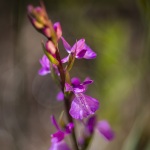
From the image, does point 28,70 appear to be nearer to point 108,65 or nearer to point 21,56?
point 21,56

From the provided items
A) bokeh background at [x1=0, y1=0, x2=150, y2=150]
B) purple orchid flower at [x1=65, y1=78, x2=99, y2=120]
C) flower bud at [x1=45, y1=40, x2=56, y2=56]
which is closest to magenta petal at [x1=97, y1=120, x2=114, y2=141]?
purple orchid flower at [x1=65, y1=78, x2=99, y2=120]

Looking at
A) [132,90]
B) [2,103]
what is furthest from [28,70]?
[132,90]

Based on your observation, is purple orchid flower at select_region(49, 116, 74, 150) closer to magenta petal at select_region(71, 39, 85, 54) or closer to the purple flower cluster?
the purple flower cluster

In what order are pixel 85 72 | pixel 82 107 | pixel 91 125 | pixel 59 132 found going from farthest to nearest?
pixel 85 72 → pixel 91 125 → pixel 59 132 → pixel 82 107

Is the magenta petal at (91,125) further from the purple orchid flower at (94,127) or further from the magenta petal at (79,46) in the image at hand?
the magenta petal at (79,46)

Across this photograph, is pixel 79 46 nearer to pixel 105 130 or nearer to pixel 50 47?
pixel 50 47

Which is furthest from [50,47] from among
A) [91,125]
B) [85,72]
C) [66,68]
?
[85,72]

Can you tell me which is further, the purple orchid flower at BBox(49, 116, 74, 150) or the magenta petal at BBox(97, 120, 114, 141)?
the magenta petal at BBox(97, 120, 114, 141)

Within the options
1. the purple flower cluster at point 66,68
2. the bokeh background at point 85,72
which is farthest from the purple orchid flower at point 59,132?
the bokeh background at point 85,72
